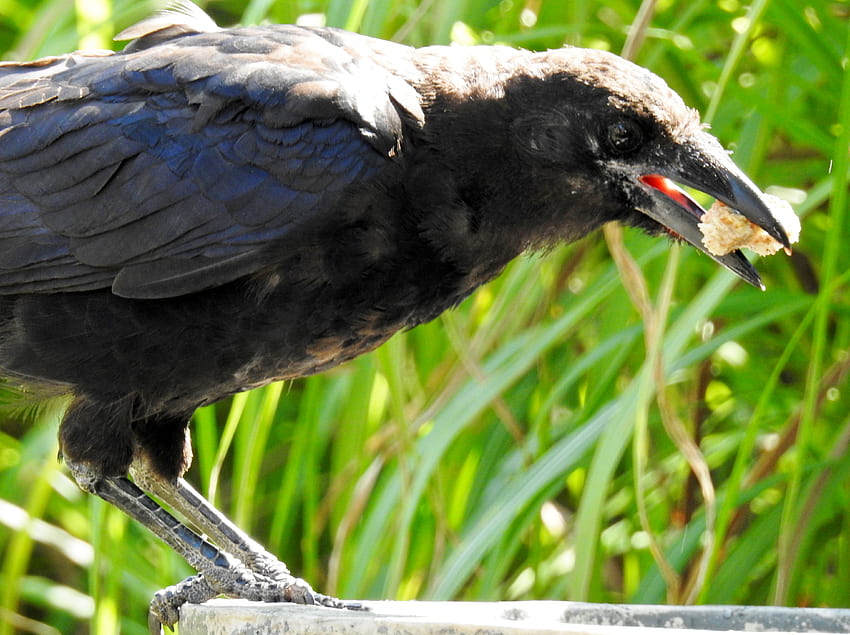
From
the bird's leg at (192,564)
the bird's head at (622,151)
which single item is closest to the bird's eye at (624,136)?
the bird's head at (622,151)

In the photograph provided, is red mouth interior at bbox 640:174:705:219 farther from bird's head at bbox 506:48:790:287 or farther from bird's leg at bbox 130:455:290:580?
bird's leg at bbox 130:455:290:580

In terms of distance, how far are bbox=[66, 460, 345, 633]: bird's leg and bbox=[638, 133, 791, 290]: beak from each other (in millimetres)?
946

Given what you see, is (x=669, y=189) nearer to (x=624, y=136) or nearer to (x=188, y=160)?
(x=624, y=136)

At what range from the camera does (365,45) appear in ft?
8.42

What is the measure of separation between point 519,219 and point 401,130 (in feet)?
0.93

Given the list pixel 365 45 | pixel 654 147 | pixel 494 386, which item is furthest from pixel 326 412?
pixel 654 147

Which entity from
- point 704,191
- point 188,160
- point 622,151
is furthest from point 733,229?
point 188,160

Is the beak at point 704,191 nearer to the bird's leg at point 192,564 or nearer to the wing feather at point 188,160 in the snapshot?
the wing feather at point 188,160

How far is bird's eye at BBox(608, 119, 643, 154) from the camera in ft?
7.68

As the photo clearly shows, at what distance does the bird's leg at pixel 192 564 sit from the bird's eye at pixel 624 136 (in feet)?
3.27

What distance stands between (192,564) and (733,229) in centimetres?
121

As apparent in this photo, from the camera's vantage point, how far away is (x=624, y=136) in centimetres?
235

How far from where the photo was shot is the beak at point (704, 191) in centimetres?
225

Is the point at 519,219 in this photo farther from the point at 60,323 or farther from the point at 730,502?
the point at 60,323
